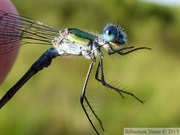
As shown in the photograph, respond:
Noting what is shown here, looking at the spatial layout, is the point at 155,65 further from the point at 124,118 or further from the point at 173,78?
the point at 124,118

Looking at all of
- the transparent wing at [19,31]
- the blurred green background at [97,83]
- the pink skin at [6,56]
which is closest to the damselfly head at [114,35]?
the transparent wing at [19,31]

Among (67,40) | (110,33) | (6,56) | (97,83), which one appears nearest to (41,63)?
(6,56)

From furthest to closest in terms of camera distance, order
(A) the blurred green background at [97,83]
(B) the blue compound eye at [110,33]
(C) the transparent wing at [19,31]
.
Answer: (A) the blurred green background at [97,83]
(C) the transparent wing at [19,31]
(B) the blue compound eye at [110,33]

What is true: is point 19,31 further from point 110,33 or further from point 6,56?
point 110,33

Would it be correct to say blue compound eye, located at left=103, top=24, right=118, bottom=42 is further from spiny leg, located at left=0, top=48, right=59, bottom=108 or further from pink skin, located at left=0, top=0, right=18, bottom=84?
pink skin, located at left=0, top=0, right=18, bottom=84

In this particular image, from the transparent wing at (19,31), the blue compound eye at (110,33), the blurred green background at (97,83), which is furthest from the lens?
the blurred green background at (97,83)

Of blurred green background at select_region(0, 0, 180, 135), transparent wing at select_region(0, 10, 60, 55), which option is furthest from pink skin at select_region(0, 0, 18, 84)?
blurred green background at select_region(0, 0, 180, 135)

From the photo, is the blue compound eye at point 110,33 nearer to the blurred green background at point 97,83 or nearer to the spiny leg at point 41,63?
the spiny leg at point 41,63

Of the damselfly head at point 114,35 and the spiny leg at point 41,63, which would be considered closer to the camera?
the damselfly head at point 114,35
